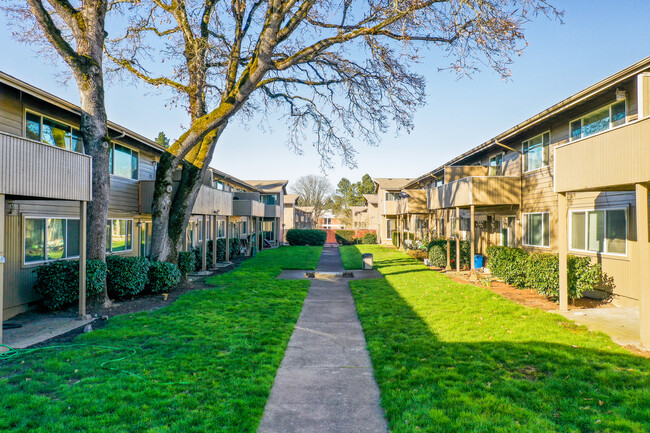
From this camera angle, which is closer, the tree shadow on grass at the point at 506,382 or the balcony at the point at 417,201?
the tree shadow on grass at the point at 506,382

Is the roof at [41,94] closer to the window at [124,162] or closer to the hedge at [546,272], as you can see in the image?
the window at [124,162]

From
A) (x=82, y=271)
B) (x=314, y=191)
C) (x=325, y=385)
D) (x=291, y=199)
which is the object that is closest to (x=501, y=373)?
(x=325, y=385)

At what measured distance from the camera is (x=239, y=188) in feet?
106

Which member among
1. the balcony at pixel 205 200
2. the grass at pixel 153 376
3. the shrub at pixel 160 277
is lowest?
the grass at pixel 153 376

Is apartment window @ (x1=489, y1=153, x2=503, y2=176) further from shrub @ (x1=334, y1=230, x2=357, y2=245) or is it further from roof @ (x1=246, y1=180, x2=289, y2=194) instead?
shrub @ (x1=334, y1=230, x2=357, y2=245)

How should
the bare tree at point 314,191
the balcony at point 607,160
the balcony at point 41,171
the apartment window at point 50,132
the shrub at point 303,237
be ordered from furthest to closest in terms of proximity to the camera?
1. the bare tree at point 314,191
2. the shrub at point 303,237
3. the apartment window at point 50,132
4. the balcony at point 41,171
5. the balcony at point 607,160

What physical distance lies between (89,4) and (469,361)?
40.7 ft

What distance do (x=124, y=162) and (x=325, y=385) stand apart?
12.6m

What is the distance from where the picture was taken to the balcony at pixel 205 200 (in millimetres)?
14875

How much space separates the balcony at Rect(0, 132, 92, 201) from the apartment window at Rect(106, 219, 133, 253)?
15.7 feet

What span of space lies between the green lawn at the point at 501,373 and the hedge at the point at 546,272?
144 cm

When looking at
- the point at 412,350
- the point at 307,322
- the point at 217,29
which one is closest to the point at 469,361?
the point at 412,350

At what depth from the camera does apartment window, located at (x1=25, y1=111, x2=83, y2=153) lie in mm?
9516

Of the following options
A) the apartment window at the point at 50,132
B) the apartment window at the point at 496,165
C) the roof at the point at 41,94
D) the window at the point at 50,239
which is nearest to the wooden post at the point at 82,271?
the window at the point at 50,239
